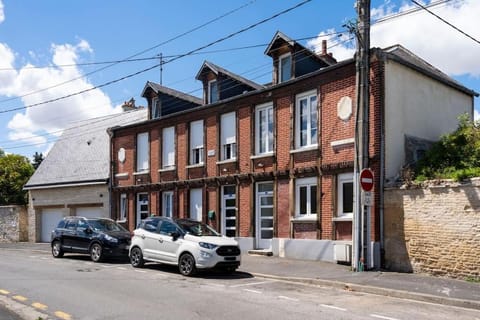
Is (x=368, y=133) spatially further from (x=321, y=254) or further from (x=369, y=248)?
(x=321, y=254)

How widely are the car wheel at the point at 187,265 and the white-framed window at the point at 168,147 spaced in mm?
Answer: 9575

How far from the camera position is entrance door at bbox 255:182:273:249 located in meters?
19.3

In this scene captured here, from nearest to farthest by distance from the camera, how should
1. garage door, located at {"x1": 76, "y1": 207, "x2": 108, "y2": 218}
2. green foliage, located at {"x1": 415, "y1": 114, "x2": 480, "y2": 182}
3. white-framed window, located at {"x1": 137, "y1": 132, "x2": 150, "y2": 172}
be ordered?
green foliage, located at {"x1": 415, "y1": 114, "x2": 480, "y2": 182} → white-framed window, located at {"x1": 137, "y1": 132, "x2": 150, "y2": 172} → garage door, located at {"x1": 76, "y1": 207, "x2": 108, "y2": 218}

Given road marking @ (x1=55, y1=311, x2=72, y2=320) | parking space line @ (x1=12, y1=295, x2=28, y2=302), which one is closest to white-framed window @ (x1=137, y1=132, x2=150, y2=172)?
parking space line @ (x1=12, y1=295, x2=28, y2=302)

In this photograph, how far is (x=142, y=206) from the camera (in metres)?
25.3

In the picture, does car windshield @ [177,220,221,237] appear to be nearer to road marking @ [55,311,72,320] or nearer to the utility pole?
the utility pole

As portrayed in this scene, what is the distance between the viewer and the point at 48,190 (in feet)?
101

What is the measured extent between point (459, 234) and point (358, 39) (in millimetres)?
5923

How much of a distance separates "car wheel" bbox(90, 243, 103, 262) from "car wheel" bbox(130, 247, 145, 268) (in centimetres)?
208

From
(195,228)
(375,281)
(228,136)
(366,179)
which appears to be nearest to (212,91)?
(228,136)

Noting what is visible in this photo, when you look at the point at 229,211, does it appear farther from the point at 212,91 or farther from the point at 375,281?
the point at 375,281

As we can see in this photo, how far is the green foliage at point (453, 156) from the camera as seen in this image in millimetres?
14328

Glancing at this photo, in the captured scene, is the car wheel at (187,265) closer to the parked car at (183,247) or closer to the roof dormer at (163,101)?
the parked car at (183,247)

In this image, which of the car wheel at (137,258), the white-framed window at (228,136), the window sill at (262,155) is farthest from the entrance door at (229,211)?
the car wheel at (137,258)
